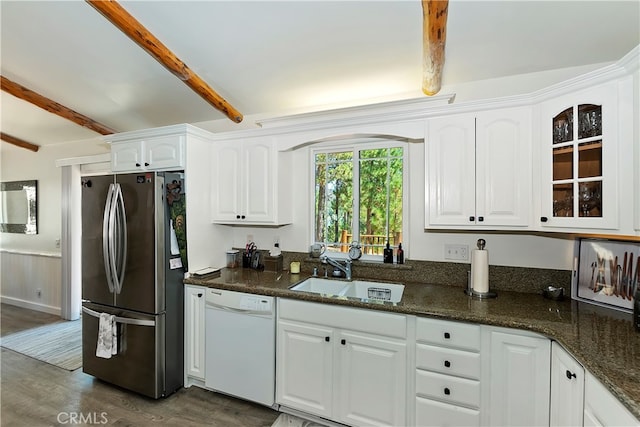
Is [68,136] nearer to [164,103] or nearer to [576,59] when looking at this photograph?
[164,103]

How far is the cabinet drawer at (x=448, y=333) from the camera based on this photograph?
164 cm

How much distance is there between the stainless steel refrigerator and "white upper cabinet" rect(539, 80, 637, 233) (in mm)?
2640

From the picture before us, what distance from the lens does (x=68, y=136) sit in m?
4.14

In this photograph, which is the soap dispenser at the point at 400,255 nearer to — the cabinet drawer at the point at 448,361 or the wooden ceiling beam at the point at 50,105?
the cabinet drawer at the point at 448,361

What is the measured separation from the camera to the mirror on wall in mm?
4516

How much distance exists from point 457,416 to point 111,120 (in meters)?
4.47

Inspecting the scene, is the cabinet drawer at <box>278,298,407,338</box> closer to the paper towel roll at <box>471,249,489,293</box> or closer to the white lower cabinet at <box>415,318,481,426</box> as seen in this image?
the white lower cabinet at <box>415,318,481,426</box>

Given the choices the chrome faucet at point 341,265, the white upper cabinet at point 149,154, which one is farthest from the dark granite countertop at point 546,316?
the white upper cabinet at point 149,154

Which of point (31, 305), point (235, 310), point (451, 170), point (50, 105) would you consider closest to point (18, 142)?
point (50, 105)

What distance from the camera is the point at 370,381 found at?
1.85m

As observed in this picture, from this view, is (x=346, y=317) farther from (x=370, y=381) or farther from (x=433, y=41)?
(x=433, y=41)

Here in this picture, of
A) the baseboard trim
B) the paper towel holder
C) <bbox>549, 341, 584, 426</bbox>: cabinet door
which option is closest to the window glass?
the paper towel holder

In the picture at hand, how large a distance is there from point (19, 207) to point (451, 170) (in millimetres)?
6298

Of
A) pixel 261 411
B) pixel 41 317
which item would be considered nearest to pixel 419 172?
pixel 261 411
